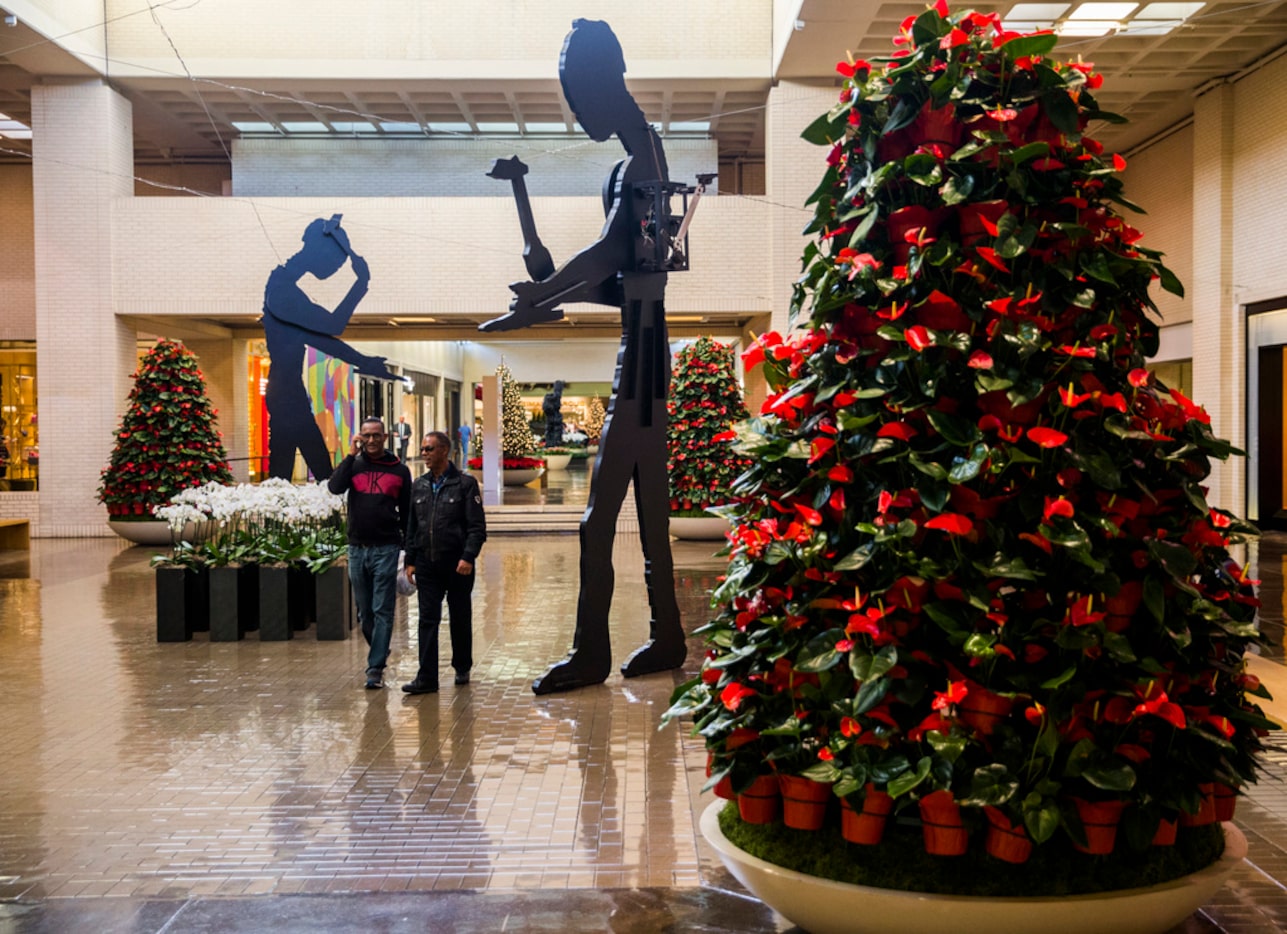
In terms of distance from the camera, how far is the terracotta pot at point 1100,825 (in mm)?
3059

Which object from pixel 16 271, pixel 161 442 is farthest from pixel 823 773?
pixel 16 271

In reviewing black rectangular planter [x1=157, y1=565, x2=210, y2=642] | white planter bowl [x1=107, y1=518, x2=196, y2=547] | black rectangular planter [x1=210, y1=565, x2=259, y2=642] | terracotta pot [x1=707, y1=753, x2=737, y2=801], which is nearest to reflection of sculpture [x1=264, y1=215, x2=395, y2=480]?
black rectangular planter [x1=157, y1=565, x2=210, y2=642]

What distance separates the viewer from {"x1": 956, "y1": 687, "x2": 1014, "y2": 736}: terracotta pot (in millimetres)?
3086

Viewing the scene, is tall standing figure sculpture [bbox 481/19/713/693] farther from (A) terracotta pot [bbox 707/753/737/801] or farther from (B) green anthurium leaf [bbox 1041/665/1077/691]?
(B) green anthurium leaf [bbox 1041/665/1077/691]

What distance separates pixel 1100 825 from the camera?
10.0 feet

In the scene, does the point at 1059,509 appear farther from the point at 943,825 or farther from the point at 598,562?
the point at 598,562

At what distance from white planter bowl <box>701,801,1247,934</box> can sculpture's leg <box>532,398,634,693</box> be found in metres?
4.38

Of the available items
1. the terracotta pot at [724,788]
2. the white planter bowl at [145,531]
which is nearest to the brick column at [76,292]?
the white planter bowl at [145,531]

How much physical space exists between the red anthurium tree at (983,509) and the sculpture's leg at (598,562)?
4.07 m

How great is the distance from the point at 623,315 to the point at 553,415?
107ft

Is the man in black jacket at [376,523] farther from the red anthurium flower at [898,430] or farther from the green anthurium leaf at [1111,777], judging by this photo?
the green anthurium leaf at [1111,777]

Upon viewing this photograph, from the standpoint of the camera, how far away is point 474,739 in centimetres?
641

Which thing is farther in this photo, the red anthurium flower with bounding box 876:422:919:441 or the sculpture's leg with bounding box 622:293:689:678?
the sculpture's leg with bounding box 622:293:689:678

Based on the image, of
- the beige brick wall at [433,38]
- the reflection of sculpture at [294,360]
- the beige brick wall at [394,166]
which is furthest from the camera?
the beige brick wall at [394,166]
